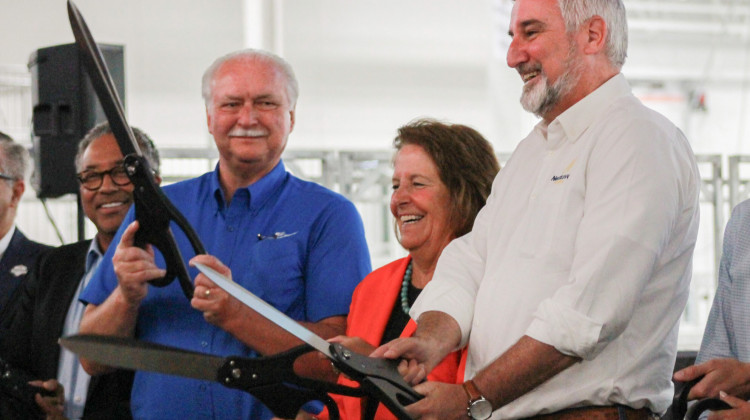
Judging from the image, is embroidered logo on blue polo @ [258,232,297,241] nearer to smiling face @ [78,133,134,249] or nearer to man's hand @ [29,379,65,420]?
smiling face @ [78,133,134,249]

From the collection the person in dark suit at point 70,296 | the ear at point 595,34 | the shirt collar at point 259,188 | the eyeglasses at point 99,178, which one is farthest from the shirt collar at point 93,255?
the ear at point 595,34

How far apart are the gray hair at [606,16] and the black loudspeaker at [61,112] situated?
7.23 feet

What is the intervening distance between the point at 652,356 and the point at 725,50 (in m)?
7.37

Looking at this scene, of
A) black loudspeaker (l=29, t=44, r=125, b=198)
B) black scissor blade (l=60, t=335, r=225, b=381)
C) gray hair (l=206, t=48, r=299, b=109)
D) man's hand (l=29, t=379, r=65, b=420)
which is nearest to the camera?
black scissor blade (l=60, t=335, r=225, b=381)

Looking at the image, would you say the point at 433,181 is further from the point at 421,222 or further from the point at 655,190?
the point at 655,190

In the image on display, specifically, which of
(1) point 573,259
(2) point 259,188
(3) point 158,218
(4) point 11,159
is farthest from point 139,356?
(4) point 11,159

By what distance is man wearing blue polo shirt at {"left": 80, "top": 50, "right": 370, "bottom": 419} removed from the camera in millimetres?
2100

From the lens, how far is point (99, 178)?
2680mm

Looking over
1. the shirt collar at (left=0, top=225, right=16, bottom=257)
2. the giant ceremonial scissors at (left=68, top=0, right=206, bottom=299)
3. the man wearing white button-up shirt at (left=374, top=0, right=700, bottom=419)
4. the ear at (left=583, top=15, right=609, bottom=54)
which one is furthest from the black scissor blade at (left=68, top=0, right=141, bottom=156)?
the shirt collar at (left=0, top=225, right=16, bottom=257)

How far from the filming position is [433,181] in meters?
2.17

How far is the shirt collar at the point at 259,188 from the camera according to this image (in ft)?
7.45

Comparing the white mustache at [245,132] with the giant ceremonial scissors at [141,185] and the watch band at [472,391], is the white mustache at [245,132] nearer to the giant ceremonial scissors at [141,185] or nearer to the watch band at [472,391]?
the giant ceremonial scissors at [141,185]

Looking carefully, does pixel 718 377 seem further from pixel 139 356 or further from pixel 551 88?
pixel 139 356

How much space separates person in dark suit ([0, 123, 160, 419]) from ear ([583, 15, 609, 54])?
144 cm
